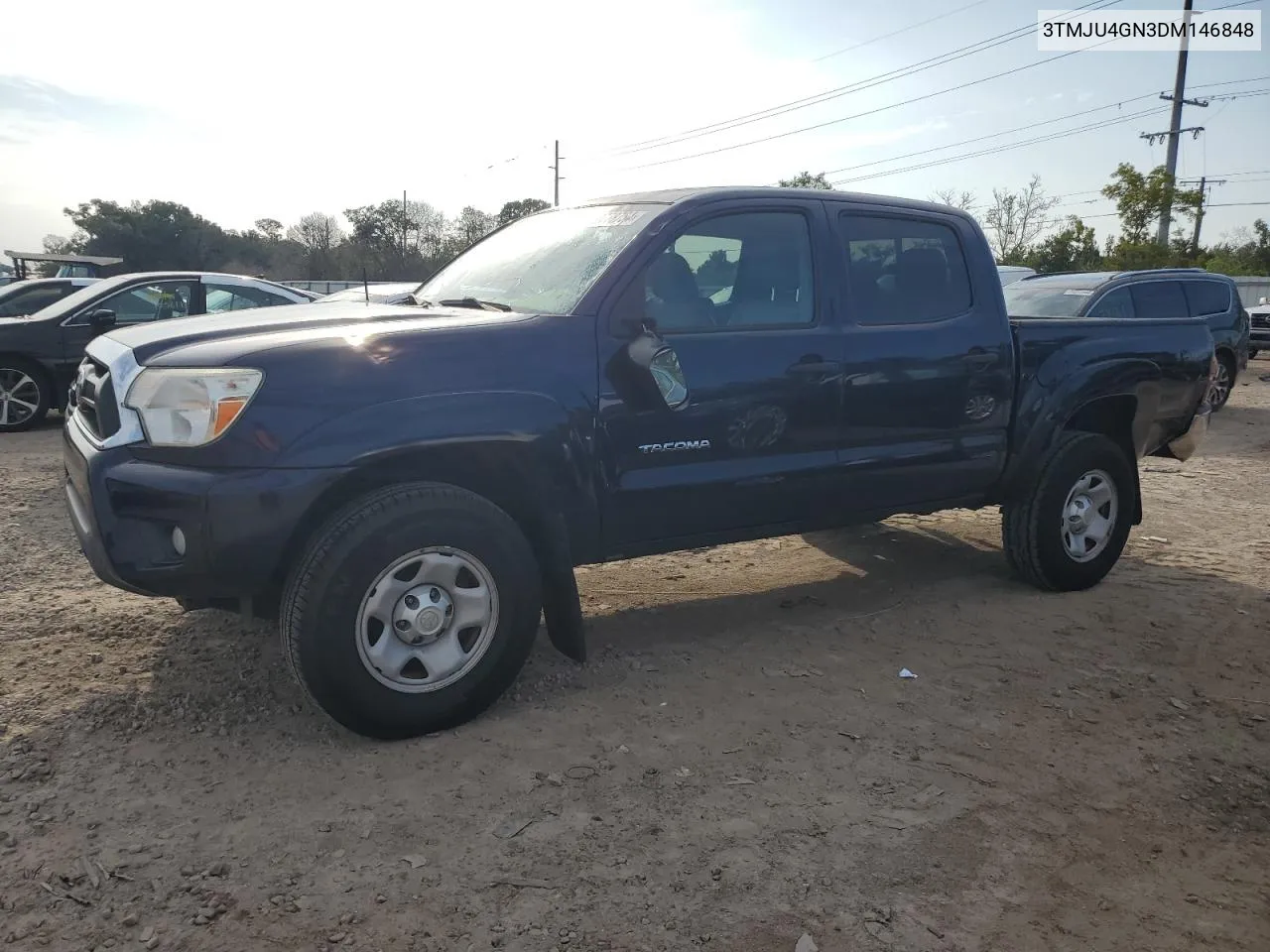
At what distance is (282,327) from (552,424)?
1011mm

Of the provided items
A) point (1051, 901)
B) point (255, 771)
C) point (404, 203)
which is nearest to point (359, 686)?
point (255, 771)

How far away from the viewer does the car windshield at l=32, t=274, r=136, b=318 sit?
9.46 meters

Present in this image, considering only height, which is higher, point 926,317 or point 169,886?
point 926,317

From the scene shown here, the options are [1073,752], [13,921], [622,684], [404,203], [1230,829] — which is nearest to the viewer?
[13,921]

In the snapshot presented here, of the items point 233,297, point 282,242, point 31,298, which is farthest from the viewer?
point 282,242

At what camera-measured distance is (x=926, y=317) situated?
14.5ft

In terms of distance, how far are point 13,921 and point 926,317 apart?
13.1 feet

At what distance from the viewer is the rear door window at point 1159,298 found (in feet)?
36.4

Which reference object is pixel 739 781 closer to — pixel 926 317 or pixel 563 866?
pixel 563 866

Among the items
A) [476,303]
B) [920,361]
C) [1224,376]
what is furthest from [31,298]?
[1224,376]

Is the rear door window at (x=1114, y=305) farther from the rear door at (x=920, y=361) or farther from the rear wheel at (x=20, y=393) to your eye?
the rear wheel at (x=20, y=393)

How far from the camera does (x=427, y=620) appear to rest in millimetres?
3225

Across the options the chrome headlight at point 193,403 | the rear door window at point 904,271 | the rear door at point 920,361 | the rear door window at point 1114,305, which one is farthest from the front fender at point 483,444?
the rear door window at point 1114,305

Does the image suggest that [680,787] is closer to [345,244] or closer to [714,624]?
[714,624]
